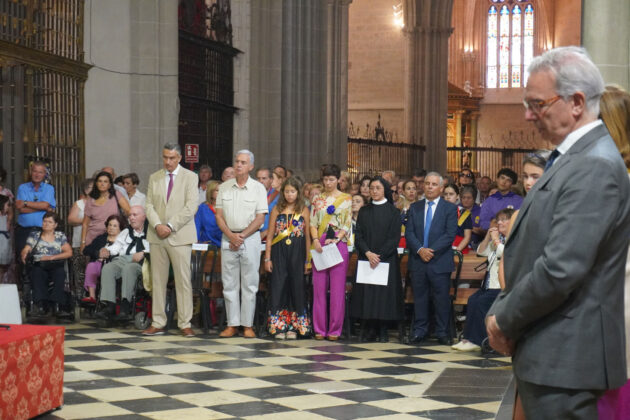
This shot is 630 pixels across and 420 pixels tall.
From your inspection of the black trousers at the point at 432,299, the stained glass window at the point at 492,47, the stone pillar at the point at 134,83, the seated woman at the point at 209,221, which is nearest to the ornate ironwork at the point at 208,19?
the stone pillar at the point at 134,83

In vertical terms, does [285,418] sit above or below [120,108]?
below

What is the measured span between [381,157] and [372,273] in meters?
18.2

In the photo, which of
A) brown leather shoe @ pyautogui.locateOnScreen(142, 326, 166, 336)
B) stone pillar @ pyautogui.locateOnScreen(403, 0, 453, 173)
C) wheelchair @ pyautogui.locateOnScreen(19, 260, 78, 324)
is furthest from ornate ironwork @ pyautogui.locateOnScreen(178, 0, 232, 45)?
stone pillar @ pyautogui.locateOnScreen(403, 0, 453, 173)

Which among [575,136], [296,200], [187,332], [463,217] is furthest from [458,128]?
[575,136]

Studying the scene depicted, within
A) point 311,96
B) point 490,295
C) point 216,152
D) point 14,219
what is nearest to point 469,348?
point 490,295

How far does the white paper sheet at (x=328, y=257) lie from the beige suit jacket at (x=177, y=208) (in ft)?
4.41

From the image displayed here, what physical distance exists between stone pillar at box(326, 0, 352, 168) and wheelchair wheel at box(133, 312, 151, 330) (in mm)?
11148

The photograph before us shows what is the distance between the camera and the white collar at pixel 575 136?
321cm

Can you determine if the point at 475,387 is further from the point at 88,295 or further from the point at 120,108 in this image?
the point at 120,108

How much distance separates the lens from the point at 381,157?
28.4 metres

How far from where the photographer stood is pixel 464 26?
45188 millimetres

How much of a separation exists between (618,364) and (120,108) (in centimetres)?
1342

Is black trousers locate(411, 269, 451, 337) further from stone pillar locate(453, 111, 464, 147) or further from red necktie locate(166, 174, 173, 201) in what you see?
stone pillar locate(453, 111, 464, 147)

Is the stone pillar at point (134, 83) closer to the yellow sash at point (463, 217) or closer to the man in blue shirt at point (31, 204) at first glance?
the man in blue shirt at point (31, 204)
